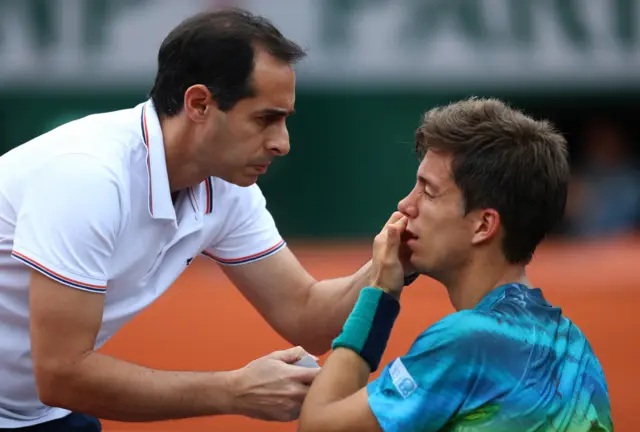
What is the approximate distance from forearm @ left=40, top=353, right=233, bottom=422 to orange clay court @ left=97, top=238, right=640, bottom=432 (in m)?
3.65

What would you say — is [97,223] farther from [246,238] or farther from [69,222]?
[246,238]

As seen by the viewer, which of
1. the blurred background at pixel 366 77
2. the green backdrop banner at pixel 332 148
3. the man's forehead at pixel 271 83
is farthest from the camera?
the green backdrop banner at pixel 332 148

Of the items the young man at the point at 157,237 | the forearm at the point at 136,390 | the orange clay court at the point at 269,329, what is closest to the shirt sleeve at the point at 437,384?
the young man at the point at 157,237

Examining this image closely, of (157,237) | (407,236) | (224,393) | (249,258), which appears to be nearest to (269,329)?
(249,258)

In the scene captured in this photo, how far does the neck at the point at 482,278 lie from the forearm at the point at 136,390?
2.30ft

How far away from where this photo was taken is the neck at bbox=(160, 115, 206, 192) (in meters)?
3.32

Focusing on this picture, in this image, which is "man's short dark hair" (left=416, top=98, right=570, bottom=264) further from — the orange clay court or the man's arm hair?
the orange clay court

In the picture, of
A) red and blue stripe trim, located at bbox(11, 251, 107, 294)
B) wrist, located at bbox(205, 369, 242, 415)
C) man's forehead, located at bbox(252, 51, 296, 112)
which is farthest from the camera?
man's forehead, located at bbox(252, 51, 296, 112)

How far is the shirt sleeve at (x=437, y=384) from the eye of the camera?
2.53m

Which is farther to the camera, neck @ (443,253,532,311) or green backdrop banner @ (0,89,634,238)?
green backdrop banner @ (0,89,634,238)

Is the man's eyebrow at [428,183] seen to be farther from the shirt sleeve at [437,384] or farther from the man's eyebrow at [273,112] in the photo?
the man's eyebrow at [273,112]

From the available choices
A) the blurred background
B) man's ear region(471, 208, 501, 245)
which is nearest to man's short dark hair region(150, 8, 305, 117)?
man's ear region(471, 208, 501, 245)

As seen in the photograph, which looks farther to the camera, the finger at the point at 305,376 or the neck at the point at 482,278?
the finger at the point at 305,376

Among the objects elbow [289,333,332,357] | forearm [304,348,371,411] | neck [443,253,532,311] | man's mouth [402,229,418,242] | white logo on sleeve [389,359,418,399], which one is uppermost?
man's mouth [402,229,418,242]
